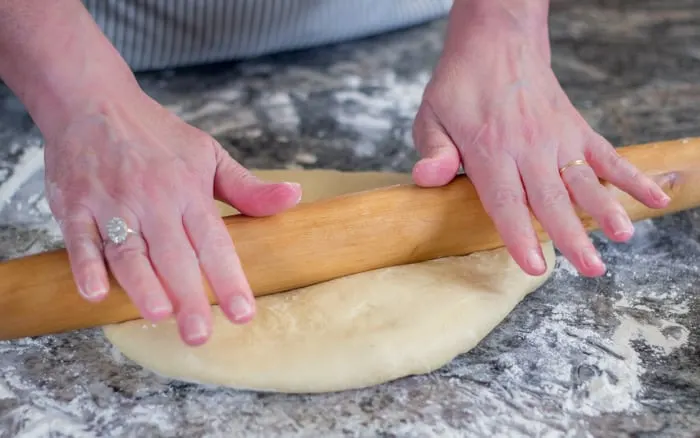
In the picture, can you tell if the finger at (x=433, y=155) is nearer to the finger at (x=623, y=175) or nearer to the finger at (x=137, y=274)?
the finger at (x=623, y=175)

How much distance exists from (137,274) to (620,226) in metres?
0.61

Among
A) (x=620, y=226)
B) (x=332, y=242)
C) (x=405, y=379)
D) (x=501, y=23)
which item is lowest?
(x=405, y=379)

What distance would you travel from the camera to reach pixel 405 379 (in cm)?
100

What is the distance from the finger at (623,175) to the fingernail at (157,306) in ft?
2.10

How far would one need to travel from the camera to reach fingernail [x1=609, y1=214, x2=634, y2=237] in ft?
3.25

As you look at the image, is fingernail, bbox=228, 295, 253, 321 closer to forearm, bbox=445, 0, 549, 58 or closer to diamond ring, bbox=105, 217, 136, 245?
diamond ring, bbox=105, 217, 136, 245

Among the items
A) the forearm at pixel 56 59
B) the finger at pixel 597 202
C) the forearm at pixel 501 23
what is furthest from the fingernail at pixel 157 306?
the forearm at pixel 501 23

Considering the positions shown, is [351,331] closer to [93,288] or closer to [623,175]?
[93,288]

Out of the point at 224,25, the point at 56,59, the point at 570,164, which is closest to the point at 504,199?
the point at 570,164

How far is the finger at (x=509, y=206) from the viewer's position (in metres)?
1.01

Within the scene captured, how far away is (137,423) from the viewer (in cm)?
94

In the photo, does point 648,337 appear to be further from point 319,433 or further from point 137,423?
point 137,423

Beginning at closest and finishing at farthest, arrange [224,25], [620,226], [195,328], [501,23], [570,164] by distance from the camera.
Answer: [195,328] → [620,226] → [570,164] → [501,23] → [224,25]

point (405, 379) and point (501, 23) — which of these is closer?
point (405, 379)
